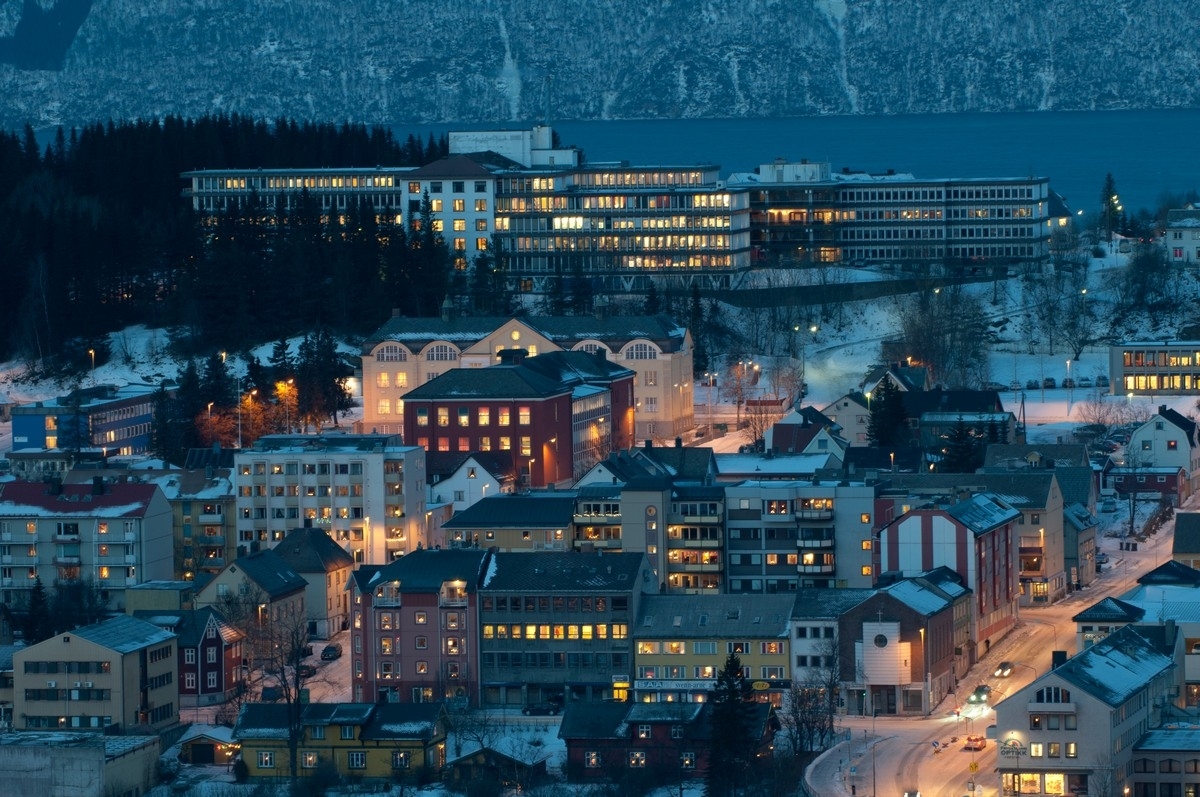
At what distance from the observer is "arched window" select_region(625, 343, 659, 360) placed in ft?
415

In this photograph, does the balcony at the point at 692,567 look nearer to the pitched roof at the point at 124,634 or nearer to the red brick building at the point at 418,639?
the red brick building at the point at 418,639

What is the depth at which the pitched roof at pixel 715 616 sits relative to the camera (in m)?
82.8

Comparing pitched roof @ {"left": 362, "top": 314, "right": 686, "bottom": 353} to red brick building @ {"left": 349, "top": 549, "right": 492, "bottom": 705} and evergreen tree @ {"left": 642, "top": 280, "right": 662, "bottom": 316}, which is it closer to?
evergreen tree @ {"left": 642, "top": 280, "right": 662, "bottom": 316}

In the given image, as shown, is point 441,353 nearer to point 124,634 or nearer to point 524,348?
point 524,348

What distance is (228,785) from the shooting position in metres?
77.2

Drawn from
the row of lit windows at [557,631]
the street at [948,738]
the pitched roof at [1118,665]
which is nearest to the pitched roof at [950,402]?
the street at [948,738]

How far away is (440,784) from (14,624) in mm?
21429

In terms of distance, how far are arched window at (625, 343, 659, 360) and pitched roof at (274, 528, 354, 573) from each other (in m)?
30.9

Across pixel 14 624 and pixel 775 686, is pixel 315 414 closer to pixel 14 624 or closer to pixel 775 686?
pixel 14 624

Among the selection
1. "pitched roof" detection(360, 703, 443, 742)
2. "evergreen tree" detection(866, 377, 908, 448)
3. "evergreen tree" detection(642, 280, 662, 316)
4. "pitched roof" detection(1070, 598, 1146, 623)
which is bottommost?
"pitched roof" detection(360, 703, 443, 742)

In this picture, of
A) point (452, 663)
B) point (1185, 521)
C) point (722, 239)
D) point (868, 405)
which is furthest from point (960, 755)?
point (722, 239)

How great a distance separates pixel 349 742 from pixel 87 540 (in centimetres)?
2292

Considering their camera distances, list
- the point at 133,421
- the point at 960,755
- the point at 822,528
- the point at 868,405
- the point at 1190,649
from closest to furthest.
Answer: the point at 960,755 < the point at 1190,649 < the point at 822,528 < the point at 868,405 < the point at 133,421

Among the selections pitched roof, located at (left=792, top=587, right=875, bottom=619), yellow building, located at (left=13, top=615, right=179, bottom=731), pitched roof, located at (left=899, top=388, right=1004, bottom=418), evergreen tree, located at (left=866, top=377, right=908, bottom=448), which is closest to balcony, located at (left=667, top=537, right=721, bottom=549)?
pitched roof, located at (left=792, top=587, right=875, bottom=619)
